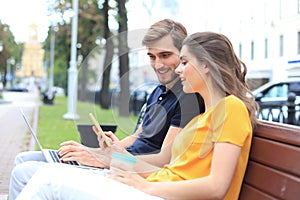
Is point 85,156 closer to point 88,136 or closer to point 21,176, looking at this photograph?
point 88,136

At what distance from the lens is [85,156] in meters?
2.58

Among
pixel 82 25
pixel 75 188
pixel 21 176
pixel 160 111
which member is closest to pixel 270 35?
pixel 82 25

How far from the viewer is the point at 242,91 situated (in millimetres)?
2137

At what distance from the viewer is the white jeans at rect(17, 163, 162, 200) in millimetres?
1757

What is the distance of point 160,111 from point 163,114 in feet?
0.19

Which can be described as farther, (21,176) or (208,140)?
(21,176)

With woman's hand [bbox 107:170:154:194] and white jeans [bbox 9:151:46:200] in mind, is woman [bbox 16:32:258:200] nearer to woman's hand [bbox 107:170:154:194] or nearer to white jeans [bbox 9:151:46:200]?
woman's hand [bbox 107:170:154:194]

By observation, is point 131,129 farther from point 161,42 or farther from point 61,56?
point 61,56

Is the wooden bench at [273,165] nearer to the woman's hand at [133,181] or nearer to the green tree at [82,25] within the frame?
the woman's hand at [133,181]

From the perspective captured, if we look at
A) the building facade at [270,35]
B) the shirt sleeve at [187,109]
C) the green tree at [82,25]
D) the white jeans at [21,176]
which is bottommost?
the white jeans at [21,176]

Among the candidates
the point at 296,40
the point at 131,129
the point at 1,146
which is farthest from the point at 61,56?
the point at 131,129

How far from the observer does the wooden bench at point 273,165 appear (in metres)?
1.79

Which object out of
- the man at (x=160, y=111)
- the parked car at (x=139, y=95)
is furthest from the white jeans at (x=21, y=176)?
the parked car at (x=139, y=95)

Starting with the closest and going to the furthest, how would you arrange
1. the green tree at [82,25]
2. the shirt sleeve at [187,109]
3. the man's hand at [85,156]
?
the shirt sleeve at [187,109] < the man's hand at [85,156] < the green tree at [82,25]
